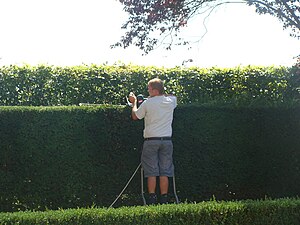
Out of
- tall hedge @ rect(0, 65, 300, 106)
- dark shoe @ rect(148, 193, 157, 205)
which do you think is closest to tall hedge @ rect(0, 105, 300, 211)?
dark shoe @ rect(148, 193, 157, 205)

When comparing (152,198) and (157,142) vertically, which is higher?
(157,142)

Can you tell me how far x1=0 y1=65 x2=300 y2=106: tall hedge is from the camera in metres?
8.75

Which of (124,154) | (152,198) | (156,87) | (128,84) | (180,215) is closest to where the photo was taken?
(180,215)

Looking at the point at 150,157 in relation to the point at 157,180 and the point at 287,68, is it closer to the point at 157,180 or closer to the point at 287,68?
the point at 157,180

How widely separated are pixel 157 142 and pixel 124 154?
70 cm

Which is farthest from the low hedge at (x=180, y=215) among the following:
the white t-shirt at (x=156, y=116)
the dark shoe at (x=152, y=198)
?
the white t-shirt at (x=156, y=116)

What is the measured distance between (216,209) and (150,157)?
1622 mm

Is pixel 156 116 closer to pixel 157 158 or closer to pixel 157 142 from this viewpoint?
pixel 157 142

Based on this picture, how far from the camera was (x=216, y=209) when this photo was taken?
561 cm

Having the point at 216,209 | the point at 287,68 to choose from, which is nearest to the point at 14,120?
the point at 216,209

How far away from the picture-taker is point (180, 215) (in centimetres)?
549

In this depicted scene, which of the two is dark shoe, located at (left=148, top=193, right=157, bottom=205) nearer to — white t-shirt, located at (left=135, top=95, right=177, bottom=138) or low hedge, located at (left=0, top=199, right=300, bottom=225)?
white t-shirt, located at (left=135, top=95, right=177, bottom=138)

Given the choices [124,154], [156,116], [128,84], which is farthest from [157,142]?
[128,84]

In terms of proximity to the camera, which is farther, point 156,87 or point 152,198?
point 156,87
